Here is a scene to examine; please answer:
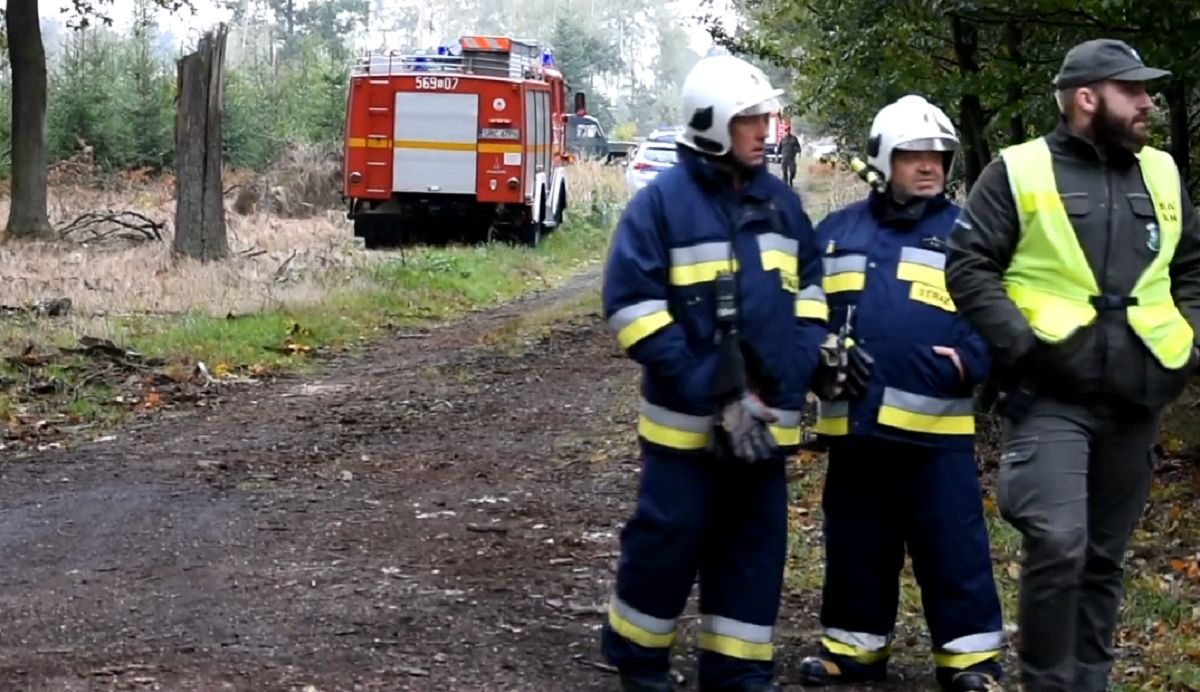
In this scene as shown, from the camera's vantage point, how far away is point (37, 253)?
20.2 metres

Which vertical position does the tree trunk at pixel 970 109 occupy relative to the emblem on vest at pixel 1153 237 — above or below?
above

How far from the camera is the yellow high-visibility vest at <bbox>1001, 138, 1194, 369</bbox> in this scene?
15.0 ft

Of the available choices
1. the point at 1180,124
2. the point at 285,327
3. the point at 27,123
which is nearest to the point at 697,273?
the point at 1180,124

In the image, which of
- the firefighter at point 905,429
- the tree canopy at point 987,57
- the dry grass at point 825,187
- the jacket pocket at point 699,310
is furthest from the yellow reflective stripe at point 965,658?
the dry grass at point 825,187

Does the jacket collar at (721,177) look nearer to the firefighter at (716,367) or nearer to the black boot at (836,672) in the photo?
the firefighter at (716,367)

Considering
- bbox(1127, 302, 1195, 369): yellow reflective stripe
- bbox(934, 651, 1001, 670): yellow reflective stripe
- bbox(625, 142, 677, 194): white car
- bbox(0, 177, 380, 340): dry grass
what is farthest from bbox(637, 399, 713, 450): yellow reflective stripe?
bbox(625, 142, 677, 194): white car

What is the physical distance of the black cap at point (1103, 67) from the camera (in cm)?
459

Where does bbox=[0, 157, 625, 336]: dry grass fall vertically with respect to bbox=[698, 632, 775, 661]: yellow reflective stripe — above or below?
below

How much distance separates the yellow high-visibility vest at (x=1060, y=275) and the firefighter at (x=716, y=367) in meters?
0.64

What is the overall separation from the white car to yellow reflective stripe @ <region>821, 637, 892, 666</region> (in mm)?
26501

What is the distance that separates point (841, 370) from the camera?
5.09 metres

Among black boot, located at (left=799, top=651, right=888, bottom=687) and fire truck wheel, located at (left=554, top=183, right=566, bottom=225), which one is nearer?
black boot, located at (left=799, top=651, right=888, bottom=687)

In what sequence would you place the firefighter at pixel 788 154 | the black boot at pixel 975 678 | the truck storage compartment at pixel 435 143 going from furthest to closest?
the firefighter at pixel 788 154
the truck storage compartment at pixel 435 143
the black boot at pixel 975 678

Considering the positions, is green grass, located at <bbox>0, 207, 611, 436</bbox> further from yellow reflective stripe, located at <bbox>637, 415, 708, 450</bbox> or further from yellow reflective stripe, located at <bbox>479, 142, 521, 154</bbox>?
yellow reflective stripe, located at <bbox>637, 415, 708, 450</bbox>
